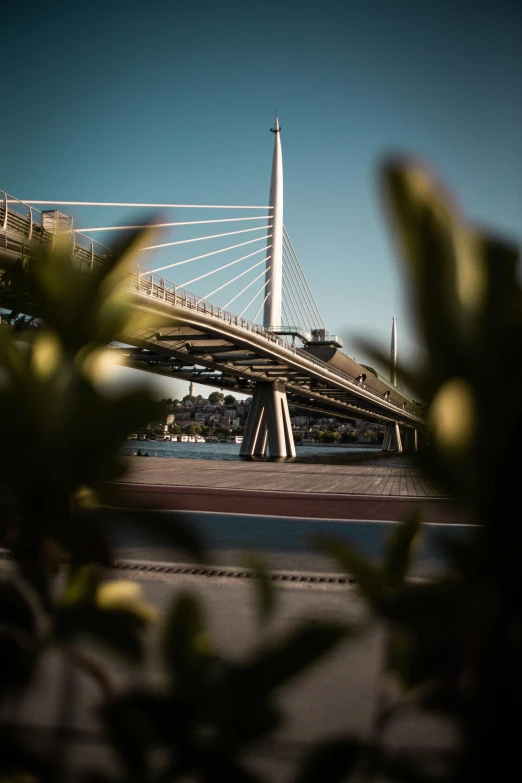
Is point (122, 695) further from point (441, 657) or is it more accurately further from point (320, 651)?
point (441, 657)

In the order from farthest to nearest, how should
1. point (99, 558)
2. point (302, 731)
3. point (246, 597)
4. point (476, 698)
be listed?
point (246, 597), point (302, 731), point (99, 558), point (476, 698)

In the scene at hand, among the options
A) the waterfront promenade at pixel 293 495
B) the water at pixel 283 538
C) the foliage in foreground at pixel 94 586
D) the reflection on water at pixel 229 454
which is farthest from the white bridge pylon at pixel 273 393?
the foliage in foreground at pixel 94 586

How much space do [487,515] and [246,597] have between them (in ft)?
13.5

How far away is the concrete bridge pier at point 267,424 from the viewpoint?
4297 centimetres

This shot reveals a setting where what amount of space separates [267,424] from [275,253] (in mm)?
13317

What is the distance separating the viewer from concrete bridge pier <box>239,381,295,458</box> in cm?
4297

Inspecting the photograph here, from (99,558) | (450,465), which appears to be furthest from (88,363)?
(450,465)

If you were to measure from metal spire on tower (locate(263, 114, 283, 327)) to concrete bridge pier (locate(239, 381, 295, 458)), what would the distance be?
6085mm

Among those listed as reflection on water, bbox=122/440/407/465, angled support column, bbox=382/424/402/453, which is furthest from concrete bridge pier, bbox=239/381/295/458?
angled support column, bbox=382/424/402/453

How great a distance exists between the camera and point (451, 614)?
88 cm

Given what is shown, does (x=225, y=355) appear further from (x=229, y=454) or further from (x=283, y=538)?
(x=283, y=538)

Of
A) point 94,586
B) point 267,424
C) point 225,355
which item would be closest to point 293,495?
point 94,586

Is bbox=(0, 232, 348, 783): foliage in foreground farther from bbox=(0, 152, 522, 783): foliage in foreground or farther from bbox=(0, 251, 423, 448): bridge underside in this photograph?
bbox=(0, 251, 423, 448): bridge underside

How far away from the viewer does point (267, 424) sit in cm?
4416
